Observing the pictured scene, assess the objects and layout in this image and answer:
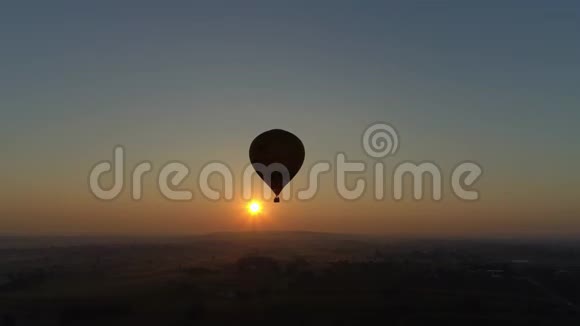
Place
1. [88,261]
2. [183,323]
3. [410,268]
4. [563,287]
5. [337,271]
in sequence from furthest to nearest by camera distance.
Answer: [88,261] < [410,268] < [337,271] < [563,287] < [183,323]

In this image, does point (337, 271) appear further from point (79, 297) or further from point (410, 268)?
point (79, 297)

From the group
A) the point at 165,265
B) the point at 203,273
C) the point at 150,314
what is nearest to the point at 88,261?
the point at 165,265

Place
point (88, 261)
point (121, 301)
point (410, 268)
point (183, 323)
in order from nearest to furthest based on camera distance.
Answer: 1. point (183, 323)
2. point (121, 301)
3. point (410, 268)
4. point (88, 261)

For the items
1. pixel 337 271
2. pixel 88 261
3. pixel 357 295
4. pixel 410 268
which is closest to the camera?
pixel 357 295

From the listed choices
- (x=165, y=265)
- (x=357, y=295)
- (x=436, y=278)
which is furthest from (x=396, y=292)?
(x=165, y=265)

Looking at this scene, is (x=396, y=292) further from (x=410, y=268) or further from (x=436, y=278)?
(x=410, y=268)

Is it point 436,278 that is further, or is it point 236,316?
point 436,278
